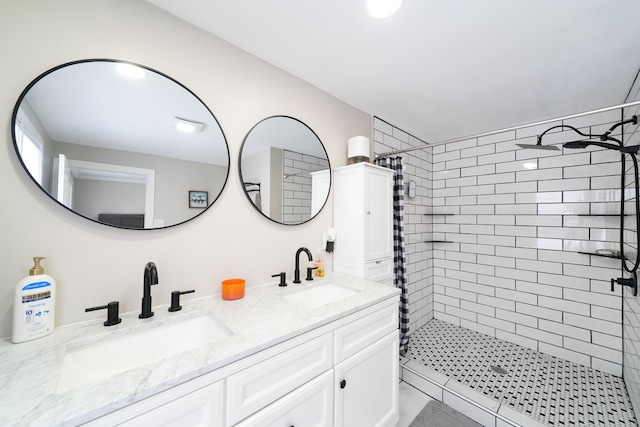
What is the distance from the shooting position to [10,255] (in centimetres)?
81

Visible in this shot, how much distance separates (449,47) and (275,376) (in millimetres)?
1890

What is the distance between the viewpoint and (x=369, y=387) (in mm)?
1241

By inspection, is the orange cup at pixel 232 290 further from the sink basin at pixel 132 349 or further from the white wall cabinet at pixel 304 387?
the white wall cabinet at pixel 304 387

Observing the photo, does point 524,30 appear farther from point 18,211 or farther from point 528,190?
point 18,211

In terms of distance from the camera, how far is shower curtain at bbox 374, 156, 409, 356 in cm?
205

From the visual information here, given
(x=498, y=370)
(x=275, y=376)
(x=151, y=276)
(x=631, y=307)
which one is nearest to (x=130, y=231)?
(x=151, y=276)

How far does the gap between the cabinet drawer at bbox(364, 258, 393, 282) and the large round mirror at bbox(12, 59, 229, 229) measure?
1155 millimetres

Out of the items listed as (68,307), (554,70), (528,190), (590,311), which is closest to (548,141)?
(528,190)

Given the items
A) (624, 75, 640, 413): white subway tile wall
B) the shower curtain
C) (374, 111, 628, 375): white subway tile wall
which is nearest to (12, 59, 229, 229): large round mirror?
the shower curtain

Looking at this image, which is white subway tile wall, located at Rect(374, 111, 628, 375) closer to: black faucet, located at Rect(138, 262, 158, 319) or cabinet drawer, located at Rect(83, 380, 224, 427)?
black faucet, located at Rect(138, 262, 158, 319)

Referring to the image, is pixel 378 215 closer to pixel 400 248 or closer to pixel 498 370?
pixel 400 248

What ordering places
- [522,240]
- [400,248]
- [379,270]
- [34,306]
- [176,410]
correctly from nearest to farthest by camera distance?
[176,410] → [34,306] → [379,270] → [400,248] → [522,240]

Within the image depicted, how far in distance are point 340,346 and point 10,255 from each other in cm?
131

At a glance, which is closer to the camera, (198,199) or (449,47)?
(198,199)
